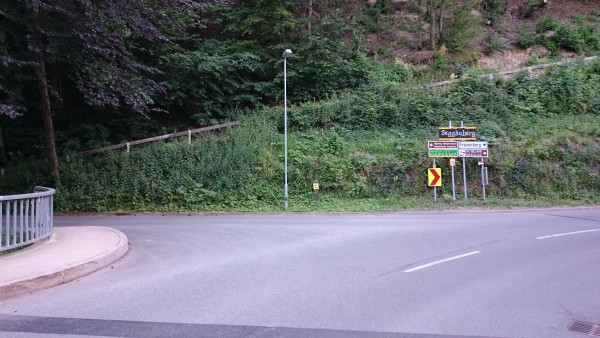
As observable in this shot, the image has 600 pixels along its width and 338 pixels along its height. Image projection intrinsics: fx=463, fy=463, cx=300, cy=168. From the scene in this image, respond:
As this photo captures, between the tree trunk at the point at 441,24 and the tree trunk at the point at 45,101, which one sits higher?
the tree trunk at the point at 441,24

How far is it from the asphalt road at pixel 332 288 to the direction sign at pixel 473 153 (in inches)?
344

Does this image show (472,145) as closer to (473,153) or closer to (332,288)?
(473,153)

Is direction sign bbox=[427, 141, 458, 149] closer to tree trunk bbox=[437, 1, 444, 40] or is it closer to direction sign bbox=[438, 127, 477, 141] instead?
direction sign bbox=[438, 127, 477, 141]

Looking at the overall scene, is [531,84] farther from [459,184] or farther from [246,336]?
[246,336]

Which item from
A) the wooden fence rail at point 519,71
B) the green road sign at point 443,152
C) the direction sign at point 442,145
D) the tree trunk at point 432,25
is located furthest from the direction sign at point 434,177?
the tree trunk at point 432,25

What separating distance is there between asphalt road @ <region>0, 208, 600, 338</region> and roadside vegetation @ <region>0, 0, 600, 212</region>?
8.87m

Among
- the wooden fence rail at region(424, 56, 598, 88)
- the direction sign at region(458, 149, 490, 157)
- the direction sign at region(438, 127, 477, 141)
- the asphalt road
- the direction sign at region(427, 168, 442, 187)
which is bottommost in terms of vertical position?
the asphalt road

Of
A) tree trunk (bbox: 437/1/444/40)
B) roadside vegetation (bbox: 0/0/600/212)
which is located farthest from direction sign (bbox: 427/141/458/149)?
tree trunk (bbox: 437/1/444/40)

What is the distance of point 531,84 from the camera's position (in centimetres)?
2738

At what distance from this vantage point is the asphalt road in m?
5.38

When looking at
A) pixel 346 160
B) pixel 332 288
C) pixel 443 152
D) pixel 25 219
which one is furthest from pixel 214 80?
pixel 332 288

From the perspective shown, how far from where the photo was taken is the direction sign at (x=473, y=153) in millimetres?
20719

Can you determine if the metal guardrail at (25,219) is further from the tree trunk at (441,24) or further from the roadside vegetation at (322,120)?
the tree trunk at (441,24)

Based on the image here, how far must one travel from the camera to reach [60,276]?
24.2ft
